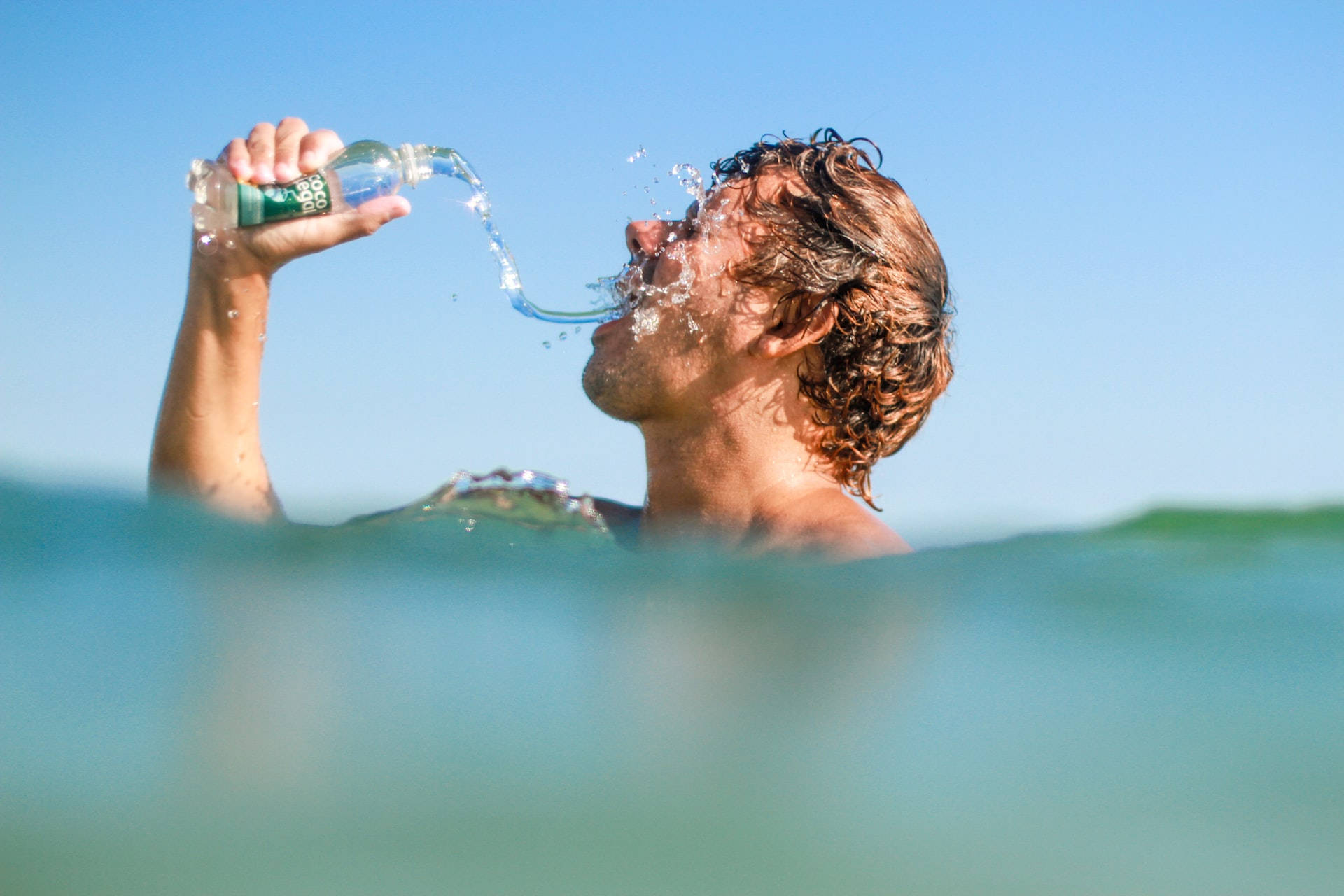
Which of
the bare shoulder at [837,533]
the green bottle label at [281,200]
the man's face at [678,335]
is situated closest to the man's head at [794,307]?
the man's face at [678,335]

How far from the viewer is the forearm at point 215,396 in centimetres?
338

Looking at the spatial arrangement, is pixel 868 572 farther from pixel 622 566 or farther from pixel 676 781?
pixel 676 781

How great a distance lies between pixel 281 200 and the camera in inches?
125

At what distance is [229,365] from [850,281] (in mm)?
1928

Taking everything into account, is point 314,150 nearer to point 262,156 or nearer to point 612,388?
point 262,156

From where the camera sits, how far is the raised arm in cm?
332

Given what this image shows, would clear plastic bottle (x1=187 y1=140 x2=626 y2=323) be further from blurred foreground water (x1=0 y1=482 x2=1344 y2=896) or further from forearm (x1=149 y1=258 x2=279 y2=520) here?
blurred foreground water (x1=0 y1=482 x2=1344 y2=896)

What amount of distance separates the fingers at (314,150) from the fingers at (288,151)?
1 centimetres

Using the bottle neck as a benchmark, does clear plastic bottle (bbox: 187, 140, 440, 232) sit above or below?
below

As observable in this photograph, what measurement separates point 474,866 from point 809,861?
1.91 ft

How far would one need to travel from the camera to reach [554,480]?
3.56 m

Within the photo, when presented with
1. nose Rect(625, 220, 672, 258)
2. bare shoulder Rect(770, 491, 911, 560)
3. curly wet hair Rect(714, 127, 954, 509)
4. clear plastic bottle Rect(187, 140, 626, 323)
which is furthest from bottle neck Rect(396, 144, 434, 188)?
bare shoulder Rect(770, 491, 911, 560)

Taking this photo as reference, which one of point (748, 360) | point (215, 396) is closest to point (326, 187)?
point (215, 396)

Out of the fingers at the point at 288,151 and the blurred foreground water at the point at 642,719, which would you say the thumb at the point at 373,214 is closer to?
the fingers at the point at 288,151
